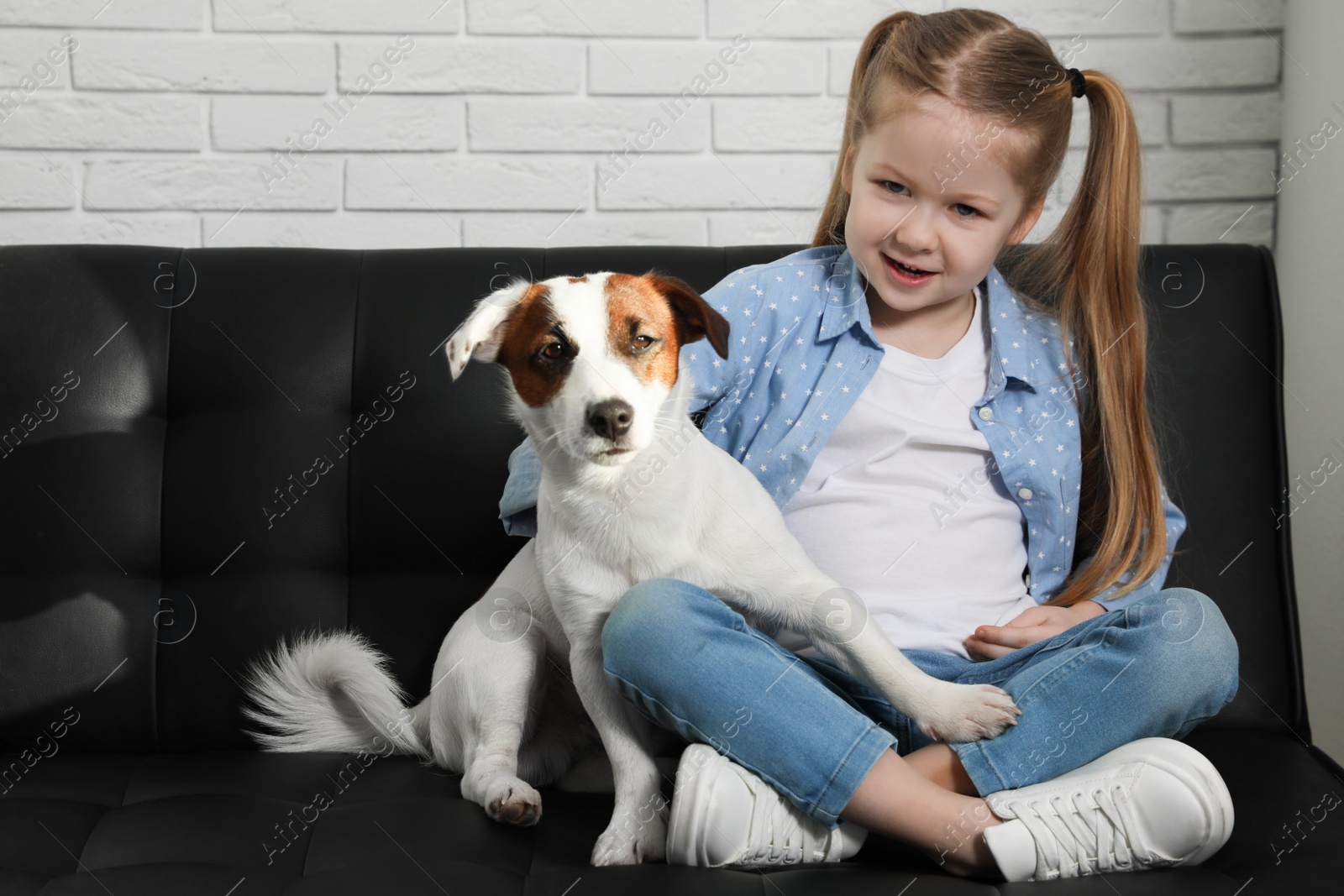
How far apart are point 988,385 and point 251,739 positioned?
1.07 meters

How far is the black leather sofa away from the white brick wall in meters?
0.31

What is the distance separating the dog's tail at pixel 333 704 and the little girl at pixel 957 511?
10.3 inches

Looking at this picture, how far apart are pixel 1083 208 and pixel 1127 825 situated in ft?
2.75

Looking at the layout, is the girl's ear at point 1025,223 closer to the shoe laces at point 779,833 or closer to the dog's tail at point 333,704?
the shoe laces at point 779,833

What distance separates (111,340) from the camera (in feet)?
4.82

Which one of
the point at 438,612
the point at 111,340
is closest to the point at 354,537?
the point at 438,612

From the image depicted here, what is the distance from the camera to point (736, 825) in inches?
39.2

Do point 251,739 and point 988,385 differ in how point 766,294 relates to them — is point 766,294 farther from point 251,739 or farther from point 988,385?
point 251,739

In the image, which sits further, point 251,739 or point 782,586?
point 251,739

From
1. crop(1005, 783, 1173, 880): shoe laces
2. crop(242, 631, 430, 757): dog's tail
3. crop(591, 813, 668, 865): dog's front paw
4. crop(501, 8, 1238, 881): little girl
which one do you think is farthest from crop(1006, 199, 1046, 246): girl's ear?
crop(242, 631, 430, 757): dog's tail

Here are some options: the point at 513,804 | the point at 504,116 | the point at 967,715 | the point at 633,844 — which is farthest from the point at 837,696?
the point at 504,116

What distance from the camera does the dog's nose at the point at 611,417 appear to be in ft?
3.39

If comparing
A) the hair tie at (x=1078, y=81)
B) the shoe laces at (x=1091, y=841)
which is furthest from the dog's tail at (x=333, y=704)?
the hair tie at (x=1078, y=81)

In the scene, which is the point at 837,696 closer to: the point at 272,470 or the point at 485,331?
the point at 485,331
